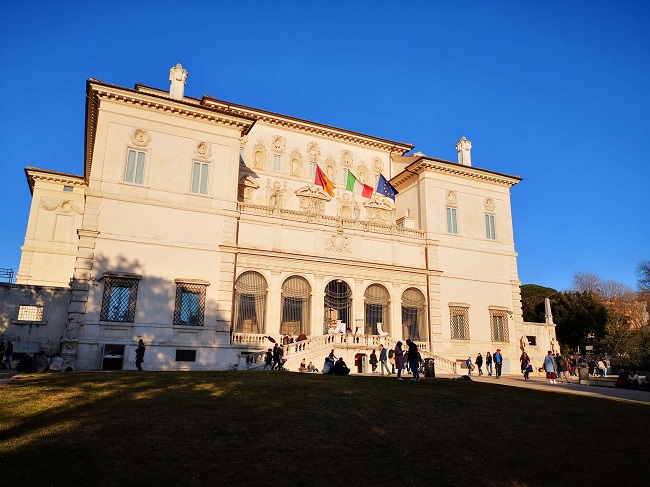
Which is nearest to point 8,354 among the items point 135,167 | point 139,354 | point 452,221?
point 139,354

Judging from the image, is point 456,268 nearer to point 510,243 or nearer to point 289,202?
point 510,243

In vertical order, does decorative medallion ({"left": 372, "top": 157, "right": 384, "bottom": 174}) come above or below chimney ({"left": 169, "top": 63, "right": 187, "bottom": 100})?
below

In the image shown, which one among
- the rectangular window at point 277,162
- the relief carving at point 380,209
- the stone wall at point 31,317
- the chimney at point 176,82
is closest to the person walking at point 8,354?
the stone wall at point 31,317

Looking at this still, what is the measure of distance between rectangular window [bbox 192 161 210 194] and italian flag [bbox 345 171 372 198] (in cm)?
1153

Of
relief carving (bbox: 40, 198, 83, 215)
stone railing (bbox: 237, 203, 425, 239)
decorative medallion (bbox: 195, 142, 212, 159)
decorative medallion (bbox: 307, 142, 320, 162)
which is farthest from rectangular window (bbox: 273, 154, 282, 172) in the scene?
relief carving (bbox: 40, 198, 83, 215)

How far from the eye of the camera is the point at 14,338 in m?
27.4

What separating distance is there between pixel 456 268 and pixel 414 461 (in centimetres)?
2948

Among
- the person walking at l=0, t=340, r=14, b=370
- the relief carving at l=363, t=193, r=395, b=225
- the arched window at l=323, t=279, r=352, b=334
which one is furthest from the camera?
the relief carving at l=363, t=193, r=395, b=225

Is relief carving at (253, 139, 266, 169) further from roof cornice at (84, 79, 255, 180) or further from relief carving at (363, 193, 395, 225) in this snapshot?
relief carving at (363, 193, 395, 225)

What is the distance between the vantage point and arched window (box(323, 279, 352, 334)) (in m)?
34.0

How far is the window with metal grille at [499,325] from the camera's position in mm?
38094

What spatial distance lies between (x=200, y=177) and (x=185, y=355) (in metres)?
10.9

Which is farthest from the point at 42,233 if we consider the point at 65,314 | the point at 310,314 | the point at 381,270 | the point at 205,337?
the point at 381,270

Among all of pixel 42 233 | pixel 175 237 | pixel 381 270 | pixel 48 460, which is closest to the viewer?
pixel 48 460
